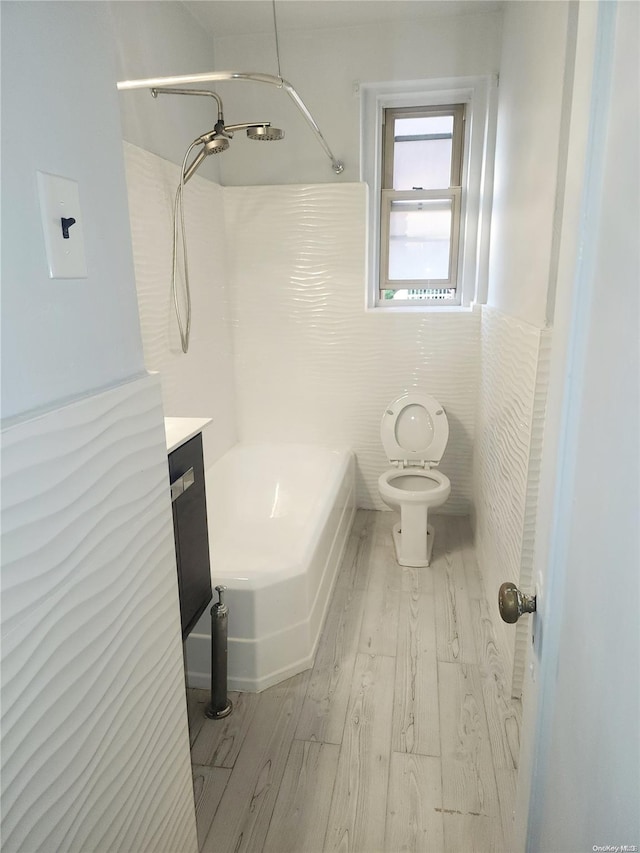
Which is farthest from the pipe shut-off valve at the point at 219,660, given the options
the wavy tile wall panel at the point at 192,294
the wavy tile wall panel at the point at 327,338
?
the wavy tile wall panel at the point at 327,338

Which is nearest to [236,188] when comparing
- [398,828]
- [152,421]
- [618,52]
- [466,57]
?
[466,57]

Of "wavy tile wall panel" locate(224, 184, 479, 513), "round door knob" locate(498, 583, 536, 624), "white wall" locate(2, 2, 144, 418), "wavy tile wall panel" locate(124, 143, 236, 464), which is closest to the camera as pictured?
"white wall" locate(2, 2, 144, 418)

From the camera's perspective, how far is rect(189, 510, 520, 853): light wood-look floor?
142 cm

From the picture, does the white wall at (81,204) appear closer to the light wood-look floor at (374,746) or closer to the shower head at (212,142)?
the light wood-look floor at (374,746)

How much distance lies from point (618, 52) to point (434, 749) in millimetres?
1736

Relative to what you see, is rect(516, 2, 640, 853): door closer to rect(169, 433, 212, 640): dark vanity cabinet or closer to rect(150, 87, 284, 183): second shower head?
rect(169, 433, 212, 640): dark vanity cabinet

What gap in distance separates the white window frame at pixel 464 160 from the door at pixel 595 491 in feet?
7.68

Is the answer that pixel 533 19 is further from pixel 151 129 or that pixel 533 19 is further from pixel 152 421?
pixel 152 421

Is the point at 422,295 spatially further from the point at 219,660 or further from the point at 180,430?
the point at 219,660

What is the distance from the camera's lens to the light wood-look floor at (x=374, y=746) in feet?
4.67

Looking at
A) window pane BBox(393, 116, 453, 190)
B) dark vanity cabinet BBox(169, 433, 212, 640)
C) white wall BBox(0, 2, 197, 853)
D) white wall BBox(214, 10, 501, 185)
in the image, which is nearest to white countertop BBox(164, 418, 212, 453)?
dark vanity cabinet BBox(169, 433, 212, 640)

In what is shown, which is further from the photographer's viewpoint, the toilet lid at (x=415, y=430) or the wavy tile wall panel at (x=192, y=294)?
the toilet lid at (x=415, y=430)

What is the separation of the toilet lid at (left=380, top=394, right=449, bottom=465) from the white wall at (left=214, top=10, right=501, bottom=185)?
126 centimetres

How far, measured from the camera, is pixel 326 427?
3307 millimetres
